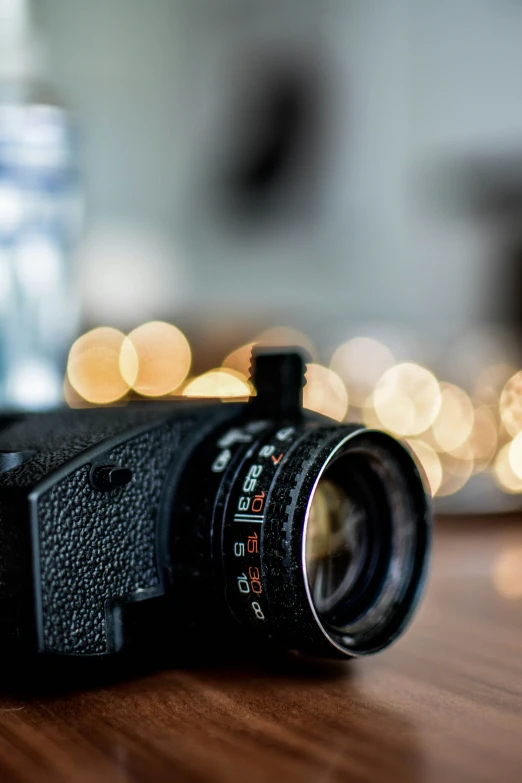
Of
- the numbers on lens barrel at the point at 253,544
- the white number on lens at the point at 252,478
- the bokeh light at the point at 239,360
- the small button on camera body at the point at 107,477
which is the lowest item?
the bokeh light at the point at 239,360

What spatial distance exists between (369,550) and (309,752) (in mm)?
151

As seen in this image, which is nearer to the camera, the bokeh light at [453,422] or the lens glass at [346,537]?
the lens glass at [346,537]

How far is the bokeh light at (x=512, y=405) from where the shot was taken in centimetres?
127

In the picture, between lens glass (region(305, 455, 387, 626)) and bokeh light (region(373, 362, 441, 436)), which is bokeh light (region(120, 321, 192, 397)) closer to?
bokeh light (region(373, 362, 441, 436))

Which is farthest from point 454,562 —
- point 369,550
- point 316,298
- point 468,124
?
point 468,124

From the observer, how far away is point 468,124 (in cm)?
158

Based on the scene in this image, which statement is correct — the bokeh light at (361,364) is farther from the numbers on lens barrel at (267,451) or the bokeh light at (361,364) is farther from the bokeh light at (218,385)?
the numbers on lens barrel at (267,451)

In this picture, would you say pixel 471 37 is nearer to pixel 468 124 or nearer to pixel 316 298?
pixel 468 124

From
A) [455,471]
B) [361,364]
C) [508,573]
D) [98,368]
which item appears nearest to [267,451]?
[508,573]

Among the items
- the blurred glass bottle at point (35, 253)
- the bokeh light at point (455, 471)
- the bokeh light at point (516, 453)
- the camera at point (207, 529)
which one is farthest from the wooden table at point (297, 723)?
the bokeh light at point (516, 453)

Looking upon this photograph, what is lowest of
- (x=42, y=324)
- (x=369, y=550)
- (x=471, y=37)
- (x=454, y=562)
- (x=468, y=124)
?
(x=454, y=562)

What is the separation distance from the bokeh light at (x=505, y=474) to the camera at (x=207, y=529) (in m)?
0.86

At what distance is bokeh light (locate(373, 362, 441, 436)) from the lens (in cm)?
132

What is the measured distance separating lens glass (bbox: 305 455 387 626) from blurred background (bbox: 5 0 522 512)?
897 millimetres
